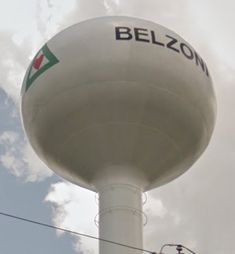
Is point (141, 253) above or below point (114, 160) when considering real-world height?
below

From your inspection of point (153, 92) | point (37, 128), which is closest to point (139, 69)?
point (153, 92)

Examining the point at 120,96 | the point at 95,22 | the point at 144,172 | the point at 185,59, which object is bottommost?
the point at 144,172

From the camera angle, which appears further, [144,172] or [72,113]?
[144,172]

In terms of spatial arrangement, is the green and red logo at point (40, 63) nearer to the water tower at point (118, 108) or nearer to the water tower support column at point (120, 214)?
the water tower at point (118, 108)

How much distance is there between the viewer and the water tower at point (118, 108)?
1273cm

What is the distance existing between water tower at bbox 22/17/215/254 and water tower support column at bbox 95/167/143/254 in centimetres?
2

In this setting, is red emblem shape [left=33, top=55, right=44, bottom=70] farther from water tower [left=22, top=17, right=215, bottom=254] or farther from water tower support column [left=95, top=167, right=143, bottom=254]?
water tower support column [left=95, top=167, right=143, bottom=254]

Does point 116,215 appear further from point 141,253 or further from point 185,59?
point 185,59

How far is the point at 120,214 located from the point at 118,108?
2168 millimetres

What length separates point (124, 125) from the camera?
12922 mm

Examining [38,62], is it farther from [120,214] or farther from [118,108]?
[120,214]

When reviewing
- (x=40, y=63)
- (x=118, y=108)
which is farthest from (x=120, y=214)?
(x=40, y=63)

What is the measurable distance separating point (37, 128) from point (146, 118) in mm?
2320

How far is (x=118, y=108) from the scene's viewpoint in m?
12.8
